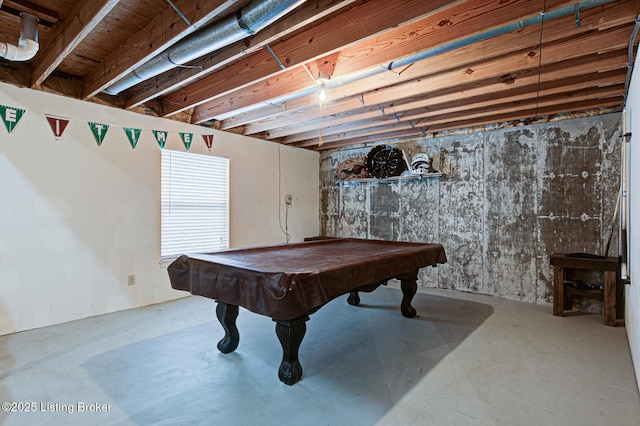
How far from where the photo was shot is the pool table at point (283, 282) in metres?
1.96

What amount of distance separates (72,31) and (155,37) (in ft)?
1.76

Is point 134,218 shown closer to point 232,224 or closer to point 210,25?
point 232,224

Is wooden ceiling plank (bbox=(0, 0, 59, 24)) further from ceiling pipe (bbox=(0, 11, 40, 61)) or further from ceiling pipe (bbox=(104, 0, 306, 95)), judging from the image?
ceiling pipe (bbox=(104, 0, 306, 95))

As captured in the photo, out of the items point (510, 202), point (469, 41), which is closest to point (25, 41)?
point (469, 41)

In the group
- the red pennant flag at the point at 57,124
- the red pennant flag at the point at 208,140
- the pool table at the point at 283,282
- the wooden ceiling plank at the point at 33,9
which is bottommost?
the pool table at the point at 283,282

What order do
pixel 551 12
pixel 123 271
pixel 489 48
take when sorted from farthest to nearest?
pixel 123 271 → pixel 489 48 → pixel 551 12

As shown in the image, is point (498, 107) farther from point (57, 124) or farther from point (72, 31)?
point (57, 124)

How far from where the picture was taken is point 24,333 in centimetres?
309

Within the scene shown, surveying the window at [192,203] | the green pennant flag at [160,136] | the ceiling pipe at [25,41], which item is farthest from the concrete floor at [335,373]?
the ceiling pipe at [25,41]

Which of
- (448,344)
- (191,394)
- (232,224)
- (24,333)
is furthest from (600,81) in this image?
(24,333)

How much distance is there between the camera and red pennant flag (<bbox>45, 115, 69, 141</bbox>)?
3.32 m

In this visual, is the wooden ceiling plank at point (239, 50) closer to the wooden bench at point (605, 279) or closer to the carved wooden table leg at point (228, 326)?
the carved wooden table leg at point (228, 326)

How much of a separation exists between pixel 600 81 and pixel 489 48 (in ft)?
4.48

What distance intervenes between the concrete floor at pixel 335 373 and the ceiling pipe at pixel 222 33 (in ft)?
7.59
